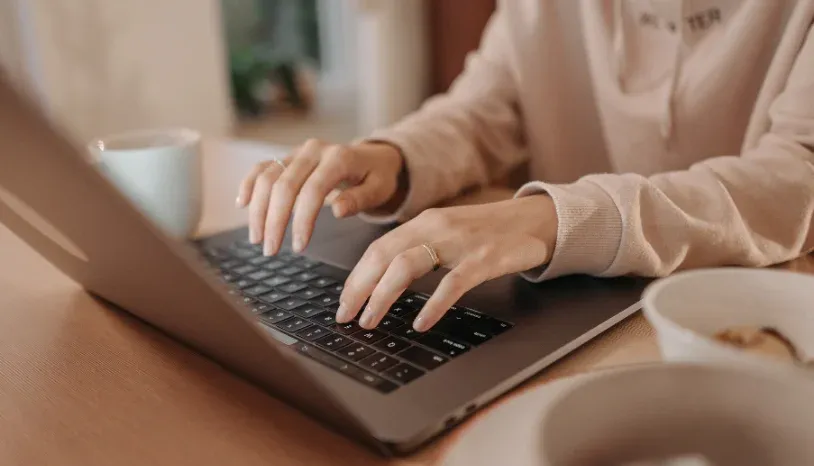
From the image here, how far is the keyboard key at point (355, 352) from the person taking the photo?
1.51 ft

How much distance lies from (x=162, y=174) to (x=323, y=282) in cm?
24

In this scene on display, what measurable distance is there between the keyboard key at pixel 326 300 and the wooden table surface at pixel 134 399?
10 centimetres

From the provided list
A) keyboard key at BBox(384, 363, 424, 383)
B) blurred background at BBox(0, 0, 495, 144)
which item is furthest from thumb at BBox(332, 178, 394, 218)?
blurred background at BBox(0, 0, 495, 144)

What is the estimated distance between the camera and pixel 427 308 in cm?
50

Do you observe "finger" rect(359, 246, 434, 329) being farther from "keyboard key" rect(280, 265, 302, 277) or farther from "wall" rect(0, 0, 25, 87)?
"wall" rect(0, 0, 25, 87)

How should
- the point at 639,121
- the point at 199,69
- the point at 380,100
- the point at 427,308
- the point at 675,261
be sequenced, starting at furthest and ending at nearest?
the point at 380,100 → the point at 199,69 → the point at 639,121 → the point at 675,261 → the point at 427,308

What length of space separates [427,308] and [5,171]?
27 cm

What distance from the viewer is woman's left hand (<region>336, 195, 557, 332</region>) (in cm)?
51

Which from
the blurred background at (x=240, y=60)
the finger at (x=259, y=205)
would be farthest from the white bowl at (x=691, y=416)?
the blurred background at (x=240, y=60)

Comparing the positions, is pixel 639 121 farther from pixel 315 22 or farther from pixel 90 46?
pixel 315 22

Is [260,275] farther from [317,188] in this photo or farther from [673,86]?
[673,86]

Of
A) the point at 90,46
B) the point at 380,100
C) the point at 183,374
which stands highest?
the point at 90,46

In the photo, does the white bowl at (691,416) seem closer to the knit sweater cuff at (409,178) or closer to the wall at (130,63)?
the knit sweater cuff at (409,178)

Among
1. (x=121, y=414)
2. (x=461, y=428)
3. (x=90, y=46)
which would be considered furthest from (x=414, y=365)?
(x=90, y=46)
